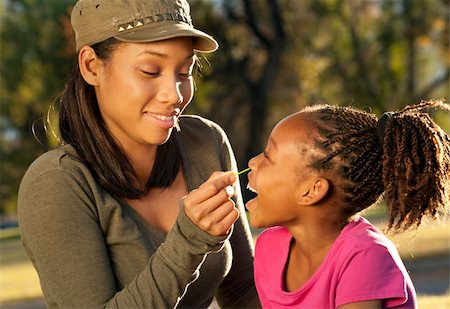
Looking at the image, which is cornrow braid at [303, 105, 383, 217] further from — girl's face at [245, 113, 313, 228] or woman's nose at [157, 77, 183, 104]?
woman's nose at [157, 77, 183, 104]

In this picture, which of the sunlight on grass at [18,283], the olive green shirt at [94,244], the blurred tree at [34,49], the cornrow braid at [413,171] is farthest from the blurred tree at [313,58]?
the olive green shirt at [94,244]

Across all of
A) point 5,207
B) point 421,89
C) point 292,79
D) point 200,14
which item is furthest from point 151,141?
point 5,207

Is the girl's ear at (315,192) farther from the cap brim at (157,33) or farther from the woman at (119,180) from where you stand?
the cap brim at (157,33)

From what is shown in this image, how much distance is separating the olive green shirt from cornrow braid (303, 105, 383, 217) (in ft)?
1.69

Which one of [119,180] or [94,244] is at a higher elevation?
[119,180]

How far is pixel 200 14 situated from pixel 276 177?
20885 millimetres

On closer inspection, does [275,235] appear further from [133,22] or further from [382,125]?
[133,22]

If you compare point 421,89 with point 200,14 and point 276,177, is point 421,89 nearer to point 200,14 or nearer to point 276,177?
point 200,14

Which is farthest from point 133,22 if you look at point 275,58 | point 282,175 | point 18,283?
point 275,58

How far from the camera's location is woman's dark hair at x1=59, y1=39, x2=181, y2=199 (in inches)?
119

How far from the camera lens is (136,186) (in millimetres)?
3164

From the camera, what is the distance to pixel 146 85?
2.91m

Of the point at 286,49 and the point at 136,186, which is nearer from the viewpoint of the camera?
the point at 136,186

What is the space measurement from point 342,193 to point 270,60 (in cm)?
2034
